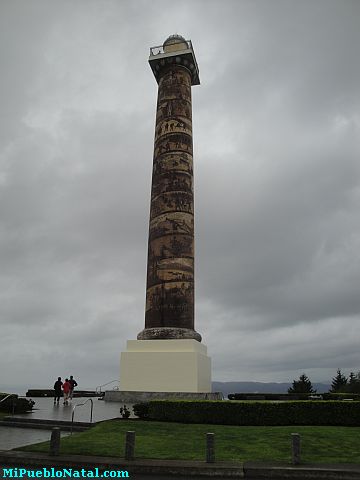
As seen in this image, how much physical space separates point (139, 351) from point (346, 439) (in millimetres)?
10825

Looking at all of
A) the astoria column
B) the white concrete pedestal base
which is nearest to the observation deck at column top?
the astoria column

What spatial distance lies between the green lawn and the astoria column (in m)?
7.94

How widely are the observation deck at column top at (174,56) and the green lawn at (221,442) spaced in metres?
19.6

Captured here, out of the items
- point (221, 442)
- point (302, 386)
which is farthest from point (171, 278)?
point (302, 386)

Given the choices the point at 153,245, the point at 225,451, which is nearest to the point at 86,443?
the point at 225,451

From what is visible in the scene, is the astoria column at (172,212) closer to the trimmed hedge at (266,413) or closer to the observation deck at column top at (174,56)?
the observation deck at column top at (174,56)

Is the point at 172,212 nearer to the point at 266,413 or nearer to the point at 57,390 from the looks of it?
the point at 57,390

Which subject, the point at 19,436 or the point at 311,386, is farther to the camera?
the point at 311,386

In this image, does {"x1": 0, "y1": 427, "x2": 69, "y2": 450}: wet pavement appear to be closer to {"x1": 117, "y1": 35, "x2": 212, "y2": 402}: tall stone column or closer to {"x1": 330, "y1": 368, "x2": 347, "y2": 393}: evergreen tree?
{"x1": 117, "y1": 35, "x2": 212, "y2": 402}: tall stone column

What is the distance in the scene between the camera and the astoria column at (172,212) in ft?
63.2

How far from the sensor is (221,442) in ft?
29.9

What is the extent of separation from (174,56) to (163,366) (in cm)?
1662

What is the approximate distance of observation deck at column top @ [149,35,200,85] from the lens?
24000 millimetres

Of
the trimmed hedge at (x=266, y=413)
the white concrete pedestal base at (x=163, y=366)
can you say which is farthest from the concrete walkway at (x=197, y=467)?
the white concrete pedestal base at (x=163, y=366)
